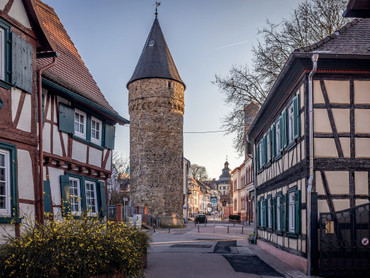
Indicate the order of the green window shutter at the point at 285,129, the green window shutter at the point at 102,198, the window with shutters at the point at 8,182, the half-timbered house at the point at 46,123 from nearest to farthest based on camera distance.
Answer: the window with shutters at the point at 8,182 < the half-timbered house at the point at 46,123 < the green window shutter at the point at 285,129 < the green window shutter at the point at 102,198

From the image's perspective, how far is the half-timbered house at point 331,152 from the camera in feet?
36.4

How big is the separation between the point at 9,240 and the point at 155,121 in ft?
118

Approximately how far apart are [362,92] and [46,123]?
27.3 feet

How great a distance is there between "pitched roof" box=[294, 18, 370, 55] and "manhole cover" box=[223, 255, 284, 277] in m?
5.63

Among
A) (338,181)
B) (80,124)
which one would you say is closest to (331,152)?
(338,181)

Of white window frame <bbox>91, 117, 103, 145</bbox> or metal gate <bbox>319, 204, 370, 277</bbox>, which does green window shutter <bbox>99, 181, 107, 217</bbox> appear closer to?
white window frame <bbox>91, 117, 103, 145</bbox>

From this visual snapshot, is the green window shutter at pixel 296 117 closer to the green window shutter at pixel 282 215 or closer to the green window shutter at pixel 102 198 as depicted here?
the green window shutter at pixel 282 215

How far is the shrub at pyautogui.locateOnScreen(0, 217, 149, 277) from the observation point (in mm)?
6793

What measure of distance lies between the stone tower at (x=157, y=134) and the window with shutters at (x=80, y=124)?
26.9 meters

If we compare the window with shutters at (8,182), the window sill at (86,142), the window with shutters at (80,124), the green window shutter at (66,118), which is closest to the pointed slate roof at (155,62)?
the window sill at (86,142)

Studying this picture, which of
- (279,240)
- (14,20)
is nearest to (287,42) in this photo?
(279,240)

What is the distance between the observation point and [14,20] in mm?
10141

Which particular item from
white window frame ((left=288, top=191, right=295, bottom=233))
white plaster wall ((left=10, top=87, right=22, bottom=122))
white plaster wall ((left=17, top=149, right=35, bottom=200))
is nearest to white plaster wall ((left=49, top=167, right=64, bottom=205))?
white plaster wall ((left=17, top=149, right=35, bottom=200))

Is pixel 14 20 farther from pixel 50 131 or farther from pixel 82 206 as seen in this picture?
pixel 82 206
